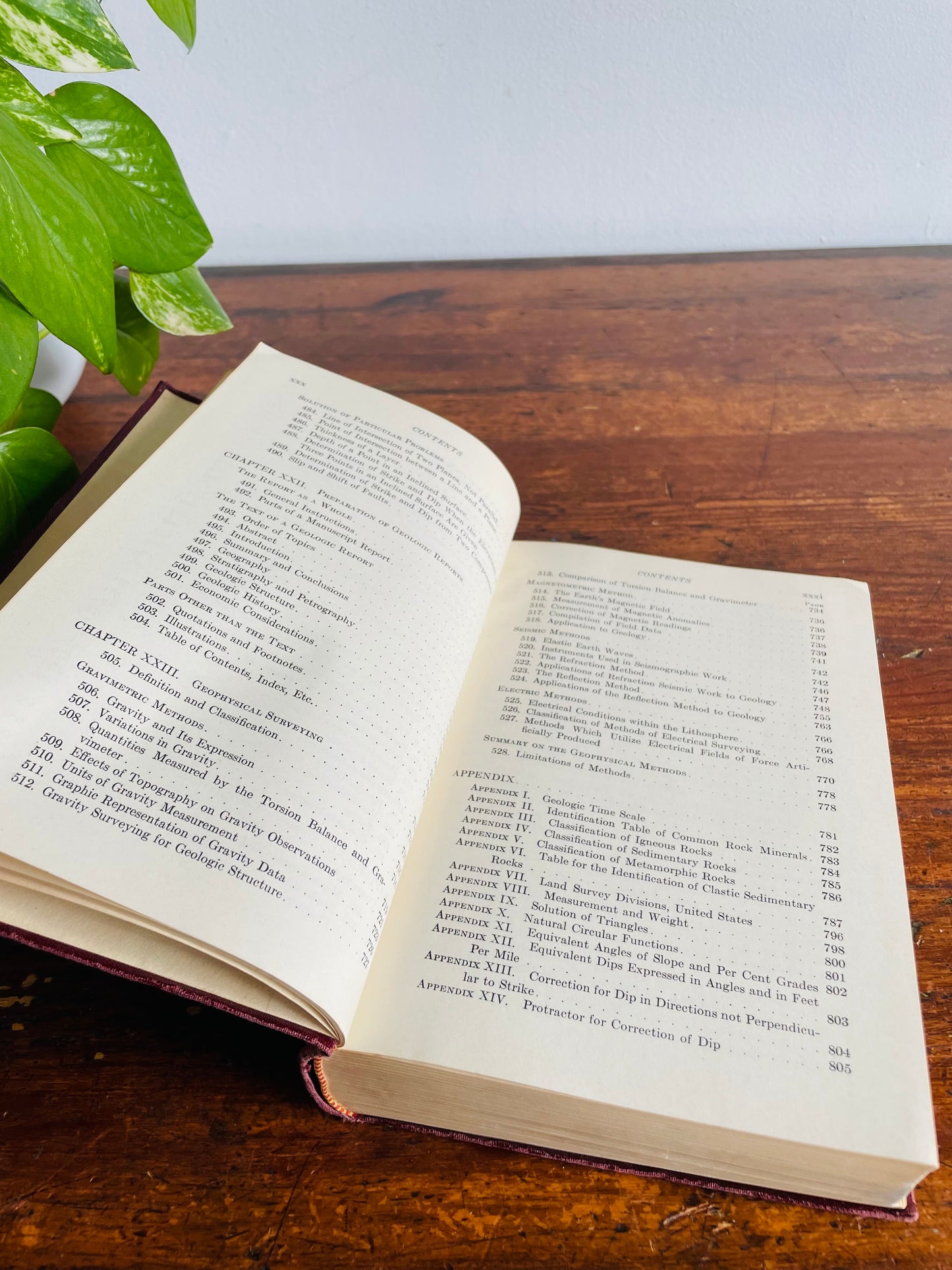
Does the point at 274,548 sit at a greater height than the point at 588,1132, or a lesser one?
greater

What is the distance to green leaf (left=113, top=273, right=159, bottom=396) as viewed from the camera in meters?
0.54

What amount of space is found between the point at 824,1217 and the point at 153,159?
527 mm

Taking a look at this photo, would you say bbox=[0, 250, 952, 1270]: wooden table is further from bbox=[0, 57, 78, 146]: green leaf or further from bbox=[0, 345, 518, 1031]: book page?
bbox=[0, 57, 78, 146]: green leaf

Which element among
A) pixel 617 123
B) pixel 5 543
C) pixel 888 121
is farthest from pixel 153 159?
pixel 888 121

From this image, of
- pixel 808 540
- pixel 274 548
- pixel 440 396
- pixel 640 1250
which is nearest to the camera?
pixel 640 1250

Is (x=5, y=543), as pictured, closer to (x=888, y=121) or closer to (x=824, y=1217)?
(x=824, y=1217)

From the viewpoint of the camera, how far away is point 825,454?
2.04 ft

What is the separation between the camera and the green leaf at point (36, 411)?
0.47 m

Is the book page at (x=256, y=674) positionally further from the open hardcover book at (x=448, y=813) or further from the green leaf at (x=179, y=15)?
the green leaf at (x=179, y=15)

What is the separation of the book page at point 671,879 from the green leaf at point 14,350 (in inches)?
9.2

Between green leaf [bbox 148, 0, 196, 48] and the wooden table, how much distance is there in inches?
10.8

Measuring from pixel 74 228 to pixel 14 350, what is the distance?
5 centimetres

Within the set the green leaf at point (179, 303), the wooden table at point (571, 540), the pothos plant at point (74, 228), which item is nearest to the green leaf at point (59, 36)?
the pothos plant at point (74, 228)

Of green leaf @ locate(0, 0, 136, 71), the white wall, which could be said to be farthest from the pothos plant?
the white wall
